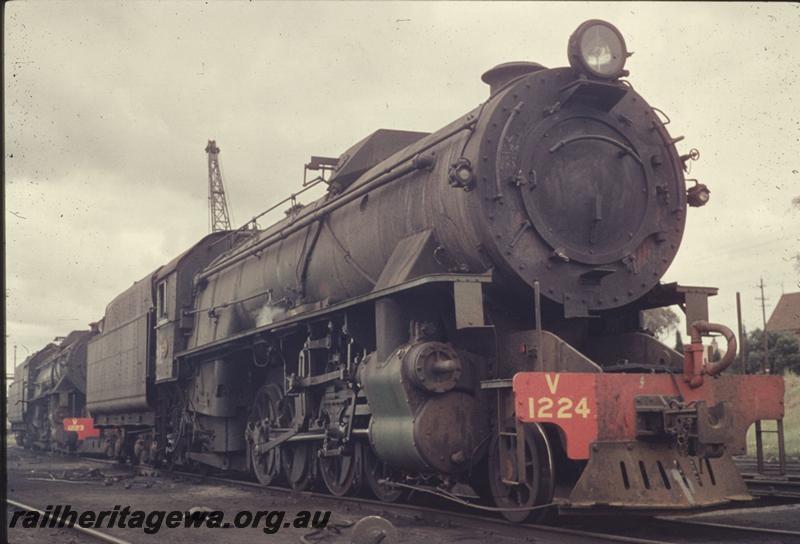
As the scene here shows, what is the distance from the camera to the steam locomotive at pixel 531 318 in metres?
6.45

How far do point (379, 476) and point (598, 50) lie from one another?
4760mm

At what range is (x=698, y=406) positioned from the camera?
6.47 metres

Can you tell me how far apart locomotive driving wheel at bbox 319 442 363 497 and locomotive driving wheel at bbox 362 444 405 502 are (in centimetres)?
13

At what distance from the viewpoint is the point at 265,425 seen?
1179 cm

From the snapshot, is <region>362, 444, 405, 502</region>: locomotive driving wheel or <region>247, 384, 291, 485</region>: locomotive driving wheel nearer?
<region>362, 444, 405, 502</region>: locomotive driving wheel

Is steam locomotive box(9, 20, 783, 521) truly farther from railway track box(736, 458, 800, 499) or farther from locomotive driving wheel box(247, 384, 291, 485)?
locomotive driving wheel box(247, 384, 291, 485)

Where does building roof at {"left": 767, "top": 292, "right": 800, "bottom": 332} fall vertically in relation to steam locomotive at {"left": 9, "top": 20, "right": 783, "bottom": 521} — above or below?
above

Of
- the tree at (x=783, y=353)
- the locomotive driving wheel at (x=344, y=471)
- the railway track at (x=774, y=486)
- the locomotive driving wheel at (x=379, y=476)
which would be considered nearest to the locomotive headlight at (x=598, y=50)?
the railway track at (x=774, y=486)

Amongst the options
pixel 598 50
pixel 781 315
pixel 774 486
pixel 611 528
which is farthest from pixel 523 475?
pixel 781 315

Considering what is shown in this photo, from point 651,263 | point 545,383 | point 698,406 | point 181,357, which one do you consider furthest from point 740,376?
point 181,357

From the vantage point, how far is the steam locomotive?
6449mm

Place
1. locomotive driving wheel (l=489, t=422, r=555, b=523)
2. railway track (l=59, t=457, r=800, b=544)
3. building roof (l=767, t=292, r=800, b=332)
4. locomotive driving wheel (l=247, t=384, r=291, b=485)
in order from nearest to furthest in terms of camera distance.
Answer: railway track (l=59, t=457, r=800, b=544)
locomotive driving wheel (l=489, t=422, r=555, b=523)
locomotive driving wheel (l=247, t=384, r=291, b=485)
building roof (l=767, t=292, r=800, b=332)

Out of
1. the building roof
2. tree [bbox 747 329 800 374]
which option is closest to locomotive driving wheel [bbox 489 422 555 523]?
tree [bbox 747 329 800 374]

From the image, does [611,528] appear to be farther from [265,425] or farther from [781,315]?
[781,315]
